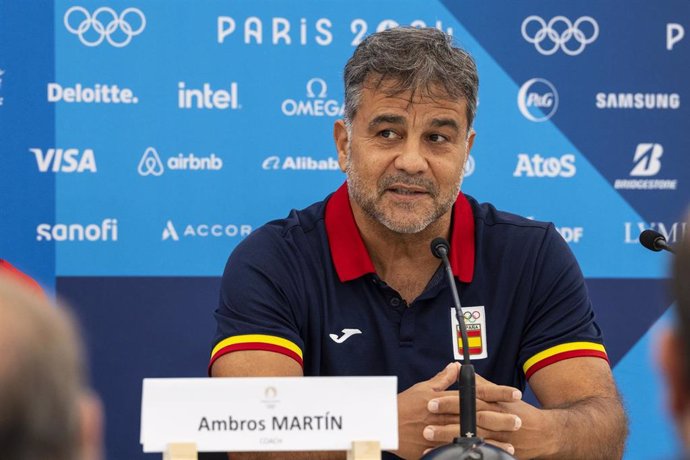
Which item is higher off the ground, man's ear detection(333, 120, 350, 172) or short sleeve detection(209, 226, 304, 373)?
man's ear detection(333, 120, 350, 172)

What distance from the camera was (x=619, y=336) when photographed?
3240mm

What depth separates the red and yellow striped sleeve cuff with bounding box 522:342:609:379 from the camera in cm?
208

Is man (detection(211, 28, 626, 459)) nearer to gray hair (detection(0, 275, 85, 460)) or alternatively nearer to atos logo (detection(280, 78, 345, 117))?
atos logo (detection(280, 78, 345, 117))

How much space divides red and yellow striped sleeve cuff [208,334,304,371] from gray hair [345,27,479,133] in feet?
1.95

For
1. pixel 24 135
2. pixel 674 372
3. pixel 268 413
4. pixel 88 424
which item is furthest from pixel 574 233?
pixel 88 424

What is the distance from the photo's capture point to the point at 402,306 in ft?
7.11

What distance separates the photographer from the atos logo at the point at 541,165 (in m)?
3.19

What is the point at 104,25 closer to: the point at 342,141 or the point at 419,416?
the point at 342,141

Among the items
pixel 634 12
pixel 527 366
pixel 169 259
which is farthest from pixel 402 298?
pixel 634 12

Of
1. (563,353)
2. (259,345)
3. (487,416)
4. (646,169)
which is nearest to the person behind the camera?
(487,416)

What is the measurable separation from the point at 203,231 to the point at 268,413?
5.58 ft

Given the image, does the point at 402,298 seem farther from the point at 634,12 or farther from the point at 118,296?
the point at 634,12

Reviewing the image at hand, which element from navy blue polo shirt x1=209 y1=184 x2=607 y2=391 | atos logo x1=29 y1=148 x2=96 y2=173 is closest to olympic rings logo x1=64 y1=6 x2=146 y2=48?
atos logo x1=29 y1=148 x2=96 y2=173

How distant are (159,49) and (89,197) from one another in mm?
507
